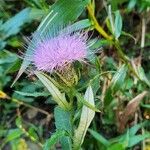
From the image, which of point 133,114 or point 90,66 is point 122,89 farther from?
point 90,66

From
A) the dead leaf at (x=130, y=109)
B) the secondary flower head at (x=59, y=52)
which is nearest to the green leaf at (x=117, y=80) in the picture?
the dead leaf at (x=130, y=109)

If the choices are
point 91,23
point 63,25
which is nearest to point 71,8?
point 63,25

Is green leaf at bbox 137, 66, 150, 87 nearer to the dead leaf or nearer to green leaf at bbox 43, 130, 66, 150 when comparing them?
the dead leaf

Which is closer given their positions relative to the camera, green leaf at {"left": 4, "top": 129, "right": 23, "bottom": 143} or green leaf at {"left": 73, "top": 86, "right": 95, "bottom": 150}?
green leaf at {"left": 73, "top": 86, "right": 95, "bottom": 150}

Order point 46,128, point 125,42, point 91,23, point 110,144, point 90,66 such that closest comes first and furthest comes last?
point 90,66 → point 91,23 → point 110,144 → point 46,128 → point 125,42

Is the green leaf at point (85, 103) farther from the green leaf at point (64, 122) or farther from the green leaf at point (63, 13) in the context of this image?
the green leaf at point (63, 13)

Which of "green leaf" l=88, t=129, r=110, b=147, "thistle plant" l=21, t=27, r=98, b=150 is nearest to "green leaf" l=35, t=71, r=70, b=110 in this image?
"thistle plant" l=21, t=27, r=98, b=150
